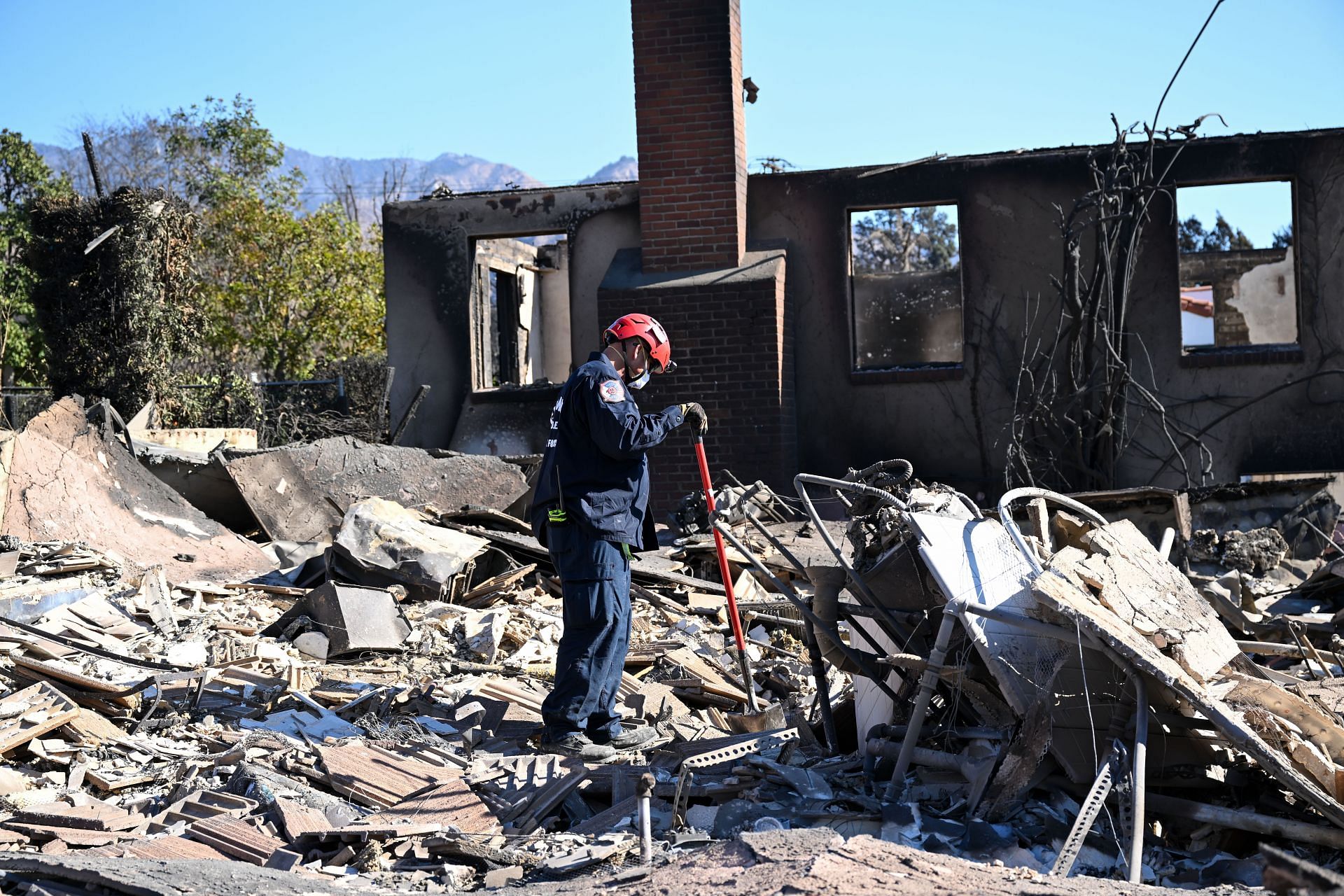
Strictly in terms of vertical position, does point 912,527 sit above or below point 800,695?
above

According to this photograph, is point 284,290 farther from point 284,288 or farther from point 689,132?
point 689,132

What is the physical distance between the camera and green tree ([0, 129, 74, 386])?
70.7ft

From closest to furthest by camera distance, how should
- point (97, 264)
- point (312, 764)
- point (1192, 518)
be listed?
point (312, 764) → point (1192, 518) → point (97, 264)

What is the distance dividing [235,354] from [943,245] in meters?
27.0

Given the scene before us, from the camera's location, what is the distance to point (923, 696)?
3898 millimetres

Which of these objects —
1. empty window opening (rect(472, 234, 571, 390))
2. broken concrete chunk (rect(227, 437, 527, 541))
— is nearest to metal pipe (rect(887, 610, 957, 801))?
broken concrete chunk (rect(227, 437, 527, 541))

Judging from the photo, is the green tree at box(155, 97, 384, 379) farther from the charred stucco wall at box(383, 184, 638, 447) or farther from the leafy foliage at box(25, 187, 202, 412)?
the charred stucco wall at box(383, 184, 638, 447)

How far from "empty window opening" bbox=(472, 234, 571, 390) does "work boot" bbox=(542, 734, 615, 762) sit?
38.7 feet

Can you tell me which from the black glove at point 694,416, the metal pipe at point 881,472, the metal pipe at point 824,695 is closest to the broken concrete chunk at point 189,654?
the black glove at point 694,416

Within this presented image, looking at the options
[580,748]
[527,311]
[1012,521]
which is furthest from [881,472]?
[527,311]

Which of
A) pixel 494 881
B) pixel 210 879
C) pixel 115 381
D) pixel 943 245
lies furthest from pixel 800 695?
pixel 943 245

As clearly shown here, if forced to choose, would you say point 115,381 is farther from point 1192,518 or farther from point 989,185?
point 1192,518

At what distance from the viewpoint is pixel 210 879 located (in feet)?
11.0

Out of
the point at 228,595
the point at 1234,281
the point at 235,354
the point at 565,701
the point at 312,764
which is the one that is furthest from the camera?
the point at 235,354
